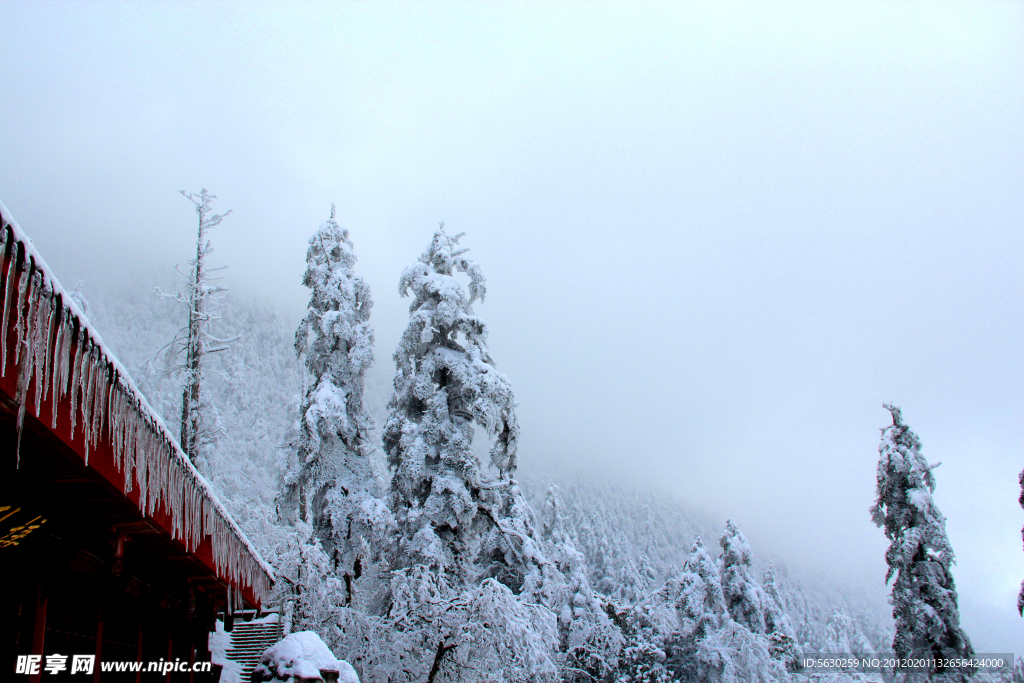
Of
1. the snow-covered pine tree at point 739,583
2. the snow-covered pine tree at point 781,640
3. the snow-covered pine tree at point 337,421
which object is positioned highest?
the snow-covered pine tree at point 337,421

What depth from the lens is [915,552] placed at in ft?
70.9

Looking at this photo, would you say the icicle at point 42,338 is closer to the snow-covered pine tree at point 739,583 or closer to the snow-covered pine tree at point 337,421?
the snow-covered pine tree at point 337,421

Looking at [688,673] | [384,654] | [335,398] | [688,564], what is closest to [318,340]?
[335,398]

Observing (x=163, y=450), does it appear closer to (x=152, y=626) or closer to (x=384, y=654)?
(x=152, y=626)

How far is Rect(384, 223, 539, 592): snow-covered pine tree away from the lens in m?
16.5

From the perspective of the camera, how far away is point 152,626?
394 inches

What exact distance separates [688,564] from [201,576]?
30791 mm

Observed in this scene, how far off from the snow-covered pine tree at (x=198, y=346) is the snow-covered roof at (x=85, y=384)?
16.4 m

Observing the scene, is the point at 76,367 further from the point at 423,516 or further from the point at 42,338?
the point at 423,516

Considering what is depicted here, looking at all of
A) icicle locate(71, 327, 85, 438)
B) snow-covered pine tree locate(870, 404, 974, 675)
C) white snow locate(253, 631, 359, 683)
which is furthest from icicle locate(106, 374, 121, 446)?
snow-covered pine tree locate(870, 404, 974, 675)

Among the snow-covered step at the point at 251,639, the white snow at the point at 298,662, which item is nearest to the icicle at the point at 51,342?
the white snow at the point at 298,662

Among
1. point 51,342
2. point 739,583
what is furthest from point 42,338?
point 739,583

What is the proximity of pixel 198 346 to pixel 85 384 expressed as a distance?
63.7ft

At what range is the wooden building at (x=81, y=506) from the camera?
124 inches
